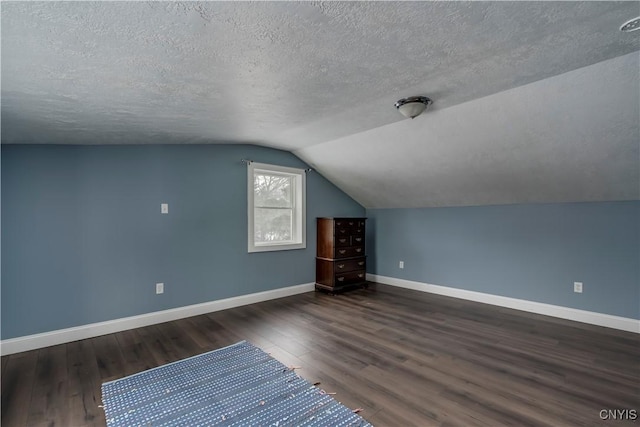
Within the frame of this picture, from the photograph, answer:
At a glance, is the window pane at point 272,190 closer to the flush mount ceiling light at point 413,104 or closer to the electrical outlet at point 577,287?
the flush mount ceiling light at point 413,104

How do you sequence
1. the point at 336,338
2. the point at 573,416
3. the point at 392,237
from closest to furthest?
1. the point at 573,416
2. the point at 336,338
3. the point at 392,237

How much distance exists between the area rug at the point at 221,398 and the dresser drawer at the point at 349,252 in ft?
7.88

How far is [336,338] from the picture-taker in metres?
3.02

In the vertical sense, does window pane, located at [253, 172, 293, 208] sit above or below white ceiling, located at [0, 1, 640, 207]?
below

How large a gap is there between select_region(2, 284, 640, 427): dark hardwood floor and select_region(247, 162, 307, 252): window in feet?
3.54

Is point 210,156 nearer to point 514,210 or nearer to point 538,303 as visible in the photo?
point 514,210

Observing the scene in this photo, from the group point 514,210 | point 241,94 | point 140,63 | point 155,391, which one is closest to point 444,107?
point 241,94

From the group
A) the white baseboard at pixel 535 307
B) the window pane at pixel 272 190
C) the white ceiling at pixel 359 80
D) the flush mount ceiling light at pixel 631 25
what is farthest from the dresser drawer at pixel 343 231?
the flush mount ceiling light at pixel 631 25

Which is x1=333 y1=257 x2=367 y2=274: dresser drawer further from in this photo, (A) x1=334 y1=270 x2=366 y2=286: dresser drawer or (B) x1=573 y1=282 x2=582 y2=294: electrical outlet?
(B) x1=573 y1=282 x2=582 y2=294: electrical outlet

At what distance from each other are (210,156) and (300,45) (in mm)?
2660

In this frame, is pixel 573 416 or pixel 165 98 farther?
pixel 165 98

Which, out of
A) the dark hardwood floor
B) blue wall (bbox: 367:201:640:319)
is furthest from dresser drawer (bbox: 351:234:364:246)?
the dark hardwood floor

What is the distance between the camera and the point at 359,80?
212 cm

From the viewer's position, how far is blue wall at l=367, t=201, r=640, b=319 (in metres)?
3.24
